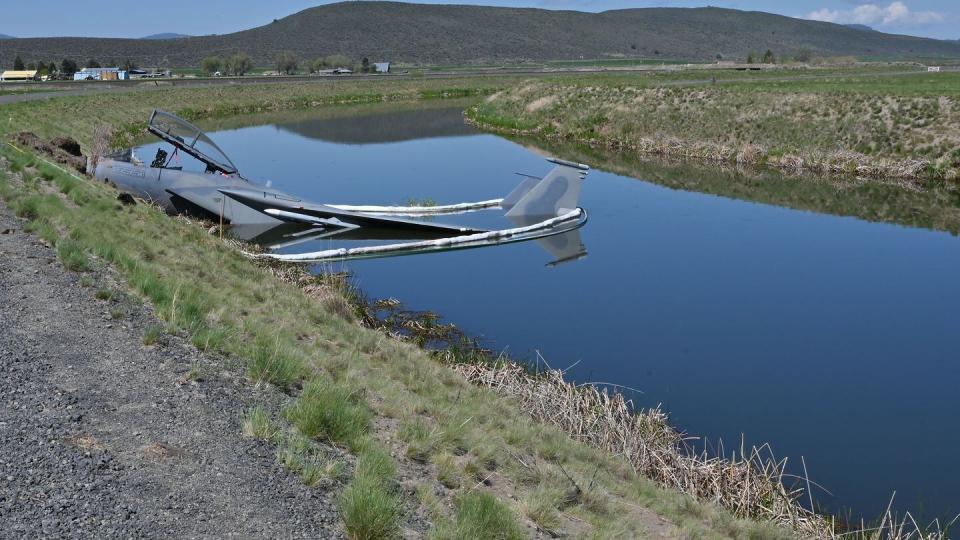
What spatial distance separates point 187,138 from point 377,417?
16.0 m

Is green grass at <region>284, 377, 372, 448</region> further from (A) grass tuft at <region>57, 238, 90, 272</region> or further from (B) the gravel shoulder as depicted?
(A) grass tuft at <region>57, 238, 90, 272</region>

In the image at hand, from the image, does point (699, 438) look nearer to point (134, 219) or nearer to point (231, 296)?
point (231, 296)

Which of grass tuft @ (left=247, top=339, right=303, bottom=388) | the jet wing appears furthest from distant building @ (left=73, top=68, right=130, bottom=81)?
grass tuft @ (left=247, top=339, right=303, bottom=388)

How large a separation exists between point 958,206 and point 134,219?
26.6m

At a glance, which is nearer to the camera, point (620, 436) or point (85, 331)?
point (85, 331)

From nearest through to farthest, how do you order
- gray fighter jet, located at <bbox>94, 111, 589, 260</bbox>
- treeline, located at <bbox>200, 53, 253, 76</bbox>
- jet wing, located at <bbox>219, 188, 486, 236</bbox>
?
gray fighter jet, located at <bbox>94, 111, 589, 260</bbox> → jet wing, located at <bbox>219, 188, 486, 236</bbox> → treeline, located at <bbox>200, 53, 253, 76</bbox>

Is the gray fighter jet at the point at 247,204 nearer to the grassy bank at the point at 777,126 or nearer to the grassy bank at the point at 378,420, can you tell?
the grassy bank at the point at 378,420

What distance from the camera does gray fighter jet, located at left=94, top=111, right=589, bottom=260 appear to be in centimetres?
2216

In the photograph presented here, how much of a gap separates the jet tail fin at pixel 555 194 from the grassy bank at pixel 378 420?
382 inches

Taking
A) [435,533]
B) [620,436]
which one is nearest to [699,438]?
[620,436]

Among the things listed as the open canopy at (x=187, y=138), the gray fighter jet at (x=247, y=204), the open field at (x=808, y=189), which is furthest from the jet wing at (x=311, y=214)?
the open field at (x=808, y=189)

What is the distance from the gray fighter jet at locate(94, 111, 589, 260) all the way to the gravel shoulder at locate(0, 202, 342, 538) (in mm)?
12795

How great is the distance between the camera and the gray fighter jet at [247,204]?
2216 cm

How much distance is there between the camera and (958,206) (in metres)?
29.8
